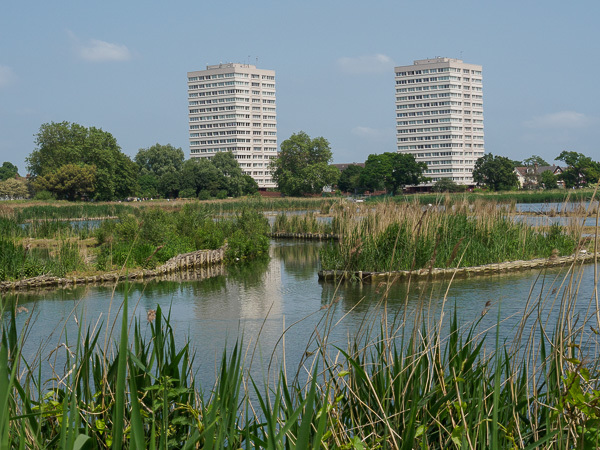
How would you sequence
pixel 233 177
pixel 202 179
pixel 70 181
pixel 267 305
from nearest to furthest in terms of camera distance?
pixel 267 305
pixel 70 181
pixel 202 179
pixel 233 177

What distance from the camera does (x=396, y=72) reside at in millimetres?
154625

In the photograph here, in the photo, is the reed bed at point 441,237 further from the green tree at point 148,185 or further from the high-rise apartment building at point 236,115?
the high-rise apartment building at point 236,115

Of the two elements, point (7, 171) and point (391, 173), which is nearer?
point (391, 173)

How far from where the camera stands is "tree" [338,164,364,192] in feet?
377

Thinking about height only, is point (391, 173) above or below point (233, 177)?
above

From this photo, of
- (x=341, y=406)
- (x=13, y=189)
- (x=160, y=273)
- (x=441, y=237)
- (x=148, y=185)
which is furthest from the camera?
(x=148, y=185)

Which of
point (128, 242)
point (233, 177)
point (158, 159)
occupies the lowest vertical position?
point (128, 242)

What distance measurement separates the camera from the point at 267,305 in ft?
45.0

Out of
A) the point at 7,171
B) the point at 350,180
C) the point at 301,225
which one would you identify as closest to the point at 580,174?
the point at 350,180

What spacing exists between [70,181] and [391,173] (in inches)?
2190

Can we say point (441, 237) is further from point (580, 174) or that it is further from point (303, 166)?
point (303, 166)

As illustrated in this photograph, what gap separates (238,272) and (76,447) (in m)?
17.2

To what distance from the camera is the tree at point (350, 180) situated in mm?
114762

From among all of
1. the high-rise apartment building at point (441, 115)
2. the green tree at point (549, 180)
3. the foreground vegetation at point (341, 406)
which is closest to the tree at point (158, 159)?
the high-rise apartment building at point (441, 115)
